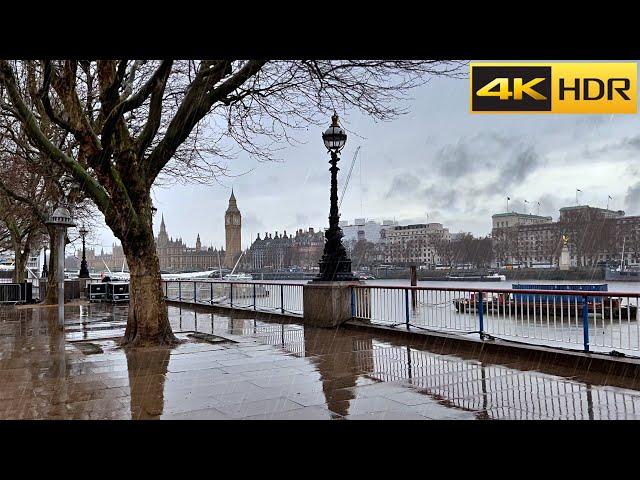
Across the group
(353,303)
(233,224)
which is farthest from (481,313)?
(233,224)

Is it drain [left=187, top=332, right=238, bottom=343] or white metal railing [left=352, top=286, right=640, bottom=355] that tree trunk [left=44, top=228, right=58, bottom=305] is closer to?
drain [left=187, top=332, right=238, bottom=343]

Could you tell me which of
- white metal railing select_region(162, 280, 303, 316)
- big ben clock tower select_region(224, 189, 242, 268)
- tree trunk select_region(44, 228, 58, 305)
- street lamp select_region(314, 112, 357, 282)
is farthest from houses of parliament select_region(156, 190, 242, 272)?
street lamp select_region(314, 112, 357, 282)

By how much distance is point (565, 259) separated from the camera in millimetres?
23438

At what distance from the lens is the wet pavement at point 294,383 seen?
625 cm

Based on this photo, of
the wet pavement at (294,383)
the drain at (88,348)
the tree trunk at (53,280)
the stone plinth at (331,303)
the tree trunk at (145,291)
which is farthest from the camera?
the tree trunk at (53,280)

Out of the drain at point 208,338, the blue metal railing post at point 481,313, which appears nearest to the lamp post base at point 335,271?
the drain at point 208,338

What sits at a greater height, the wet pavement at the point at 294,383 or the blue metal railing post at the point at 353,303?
the blue metal railing post at the point at 353,303

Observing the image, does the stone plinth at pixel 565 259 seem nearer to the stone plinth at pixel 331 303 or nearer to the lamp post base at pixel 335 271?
the lamp post base at pixel 335 271

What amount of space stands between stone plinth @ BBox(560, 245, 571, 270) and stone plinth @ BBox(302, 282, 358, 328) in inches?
481

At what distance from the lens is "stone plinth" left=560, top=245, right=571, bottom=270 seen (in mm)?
22383

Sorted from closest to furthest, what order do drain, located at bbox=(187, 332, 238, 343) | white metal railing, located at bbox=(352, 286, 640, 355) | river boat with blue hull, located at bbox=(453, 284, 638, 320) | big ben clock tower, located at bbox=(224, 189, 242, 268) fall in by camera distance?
1. white metal railing, located at bbox=(352, 286, 640, 355)
2. river boat with blue hull, located at bbox=(453, 284, 638, 320)
3. drain, located at bbox=(187, 332, 238, 343)
4. big ben clock tower, located at bbox=(224, 189, 242, 268)

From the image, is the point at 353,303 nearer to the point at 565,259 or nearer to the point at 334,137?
the point at 334,137

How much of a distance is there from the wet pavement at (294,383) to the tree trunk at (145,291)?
1.69 ft
